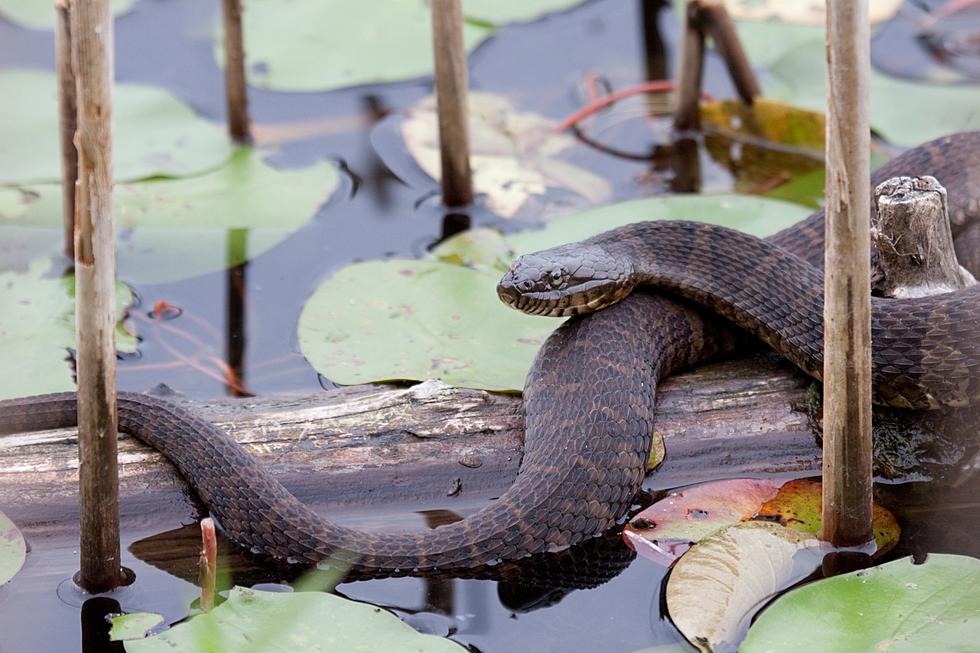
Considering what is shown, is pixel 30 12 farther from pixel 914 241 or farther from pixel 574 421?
pixel 914 241

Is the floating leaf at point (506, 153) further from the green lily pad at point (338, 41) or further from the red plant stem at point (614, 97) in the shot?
the green lily pad at point (338, 41)

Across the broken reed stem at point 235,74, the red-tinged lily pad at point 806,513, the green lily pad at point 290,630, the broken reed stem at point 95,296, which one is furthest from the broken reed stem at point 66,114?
the red-tinged lily pad at point 806,513

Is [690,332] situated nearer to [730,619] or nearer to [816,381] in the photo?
[816,381]

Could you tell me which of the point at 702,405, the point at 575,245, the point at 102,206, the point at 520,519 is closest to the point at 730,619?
the point at 520,519

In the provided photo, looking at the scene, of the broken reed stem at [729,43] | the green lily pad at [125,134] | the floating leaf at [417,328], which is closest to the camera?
the floating leaf at [417,328]

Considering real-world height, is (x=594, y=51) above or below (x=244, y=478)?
above
